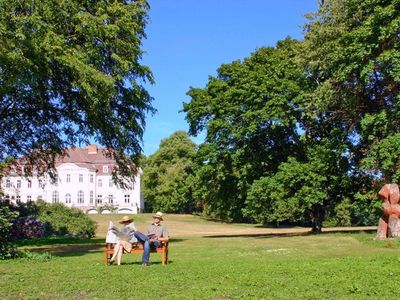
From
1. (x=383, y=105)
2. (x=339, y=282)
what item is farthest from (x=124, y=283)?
(x=383, y=105)

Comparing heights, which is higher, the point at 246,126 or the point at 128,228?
the point at 246,126

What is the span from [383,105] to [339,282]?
20.3 m

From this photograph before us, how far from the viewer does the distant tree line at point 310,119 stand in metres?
24.9

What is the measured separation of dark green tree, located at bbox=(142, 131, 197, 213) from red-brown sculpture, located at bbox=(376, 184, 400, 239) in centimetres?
6493

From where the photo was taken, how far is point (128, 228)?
14.1m

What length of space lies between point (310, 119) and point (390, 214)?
463 inches

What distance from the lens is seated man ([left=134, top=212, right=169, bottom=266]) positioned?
1326 centimetres

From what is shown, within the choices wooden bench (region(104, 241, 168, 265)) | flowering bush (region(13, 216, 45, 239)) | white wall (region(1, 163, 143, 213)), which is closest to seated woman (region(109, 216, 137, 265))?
wooden bench (region(104, 241, 168, 265))

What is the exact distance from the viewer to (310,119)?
33125 mm

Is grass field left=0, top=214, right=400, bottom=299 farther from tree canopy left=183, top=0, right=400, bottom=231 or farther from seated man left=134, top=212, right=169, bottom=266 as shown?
tree canopy left=183, top=0, right=400, bottom=231

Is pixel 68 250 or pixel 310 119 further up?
pixel 310 119

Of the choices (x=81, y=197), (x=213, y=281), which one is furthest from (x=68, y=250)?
(x=81, y=197)

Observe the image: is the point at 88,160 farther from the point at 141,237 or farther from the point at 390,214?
the point at 141,237

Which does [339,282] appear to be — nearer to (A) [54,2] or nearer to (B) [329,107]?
(A) [54,2]
